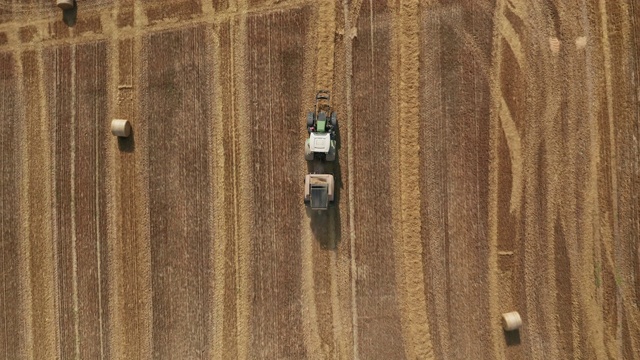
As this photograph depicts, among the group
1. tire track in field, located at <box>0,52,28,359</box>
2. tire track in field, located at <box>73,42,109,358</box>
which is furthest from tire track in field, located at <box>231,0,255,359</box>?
tire track in field, located at <box>0,52,28,359</box>

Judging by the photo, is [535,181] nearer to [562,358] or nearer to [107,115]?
[562,358]

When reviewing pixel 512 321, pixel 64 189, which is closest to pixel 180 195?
pixel 64 189

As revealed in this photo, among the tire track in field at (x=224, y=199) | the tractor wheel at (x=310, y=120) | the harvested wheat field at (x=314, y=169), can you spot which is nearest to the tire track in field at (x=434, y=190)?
the harvested wheat field at (x=314, y=169)

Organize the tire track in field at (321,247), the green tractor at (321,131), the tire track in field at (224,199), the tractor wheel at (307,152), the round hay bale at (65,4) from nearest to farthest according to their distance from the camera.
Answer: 1. the green tractor at (321,131)
2. the tractor wheel at (307,152)
3. the tire track in field at (321,247)
4. the tire track in field at (224,199)
5. the round hay bale at (65,4)

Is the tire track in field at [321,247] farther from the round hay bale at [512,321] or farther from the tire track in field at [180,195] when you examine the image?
the round hay bale at [512,321]

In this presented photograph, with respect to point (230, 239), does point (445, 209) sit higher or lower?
higher

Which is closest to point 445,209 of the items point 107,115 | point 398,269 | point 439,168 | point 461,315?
point 439,168
